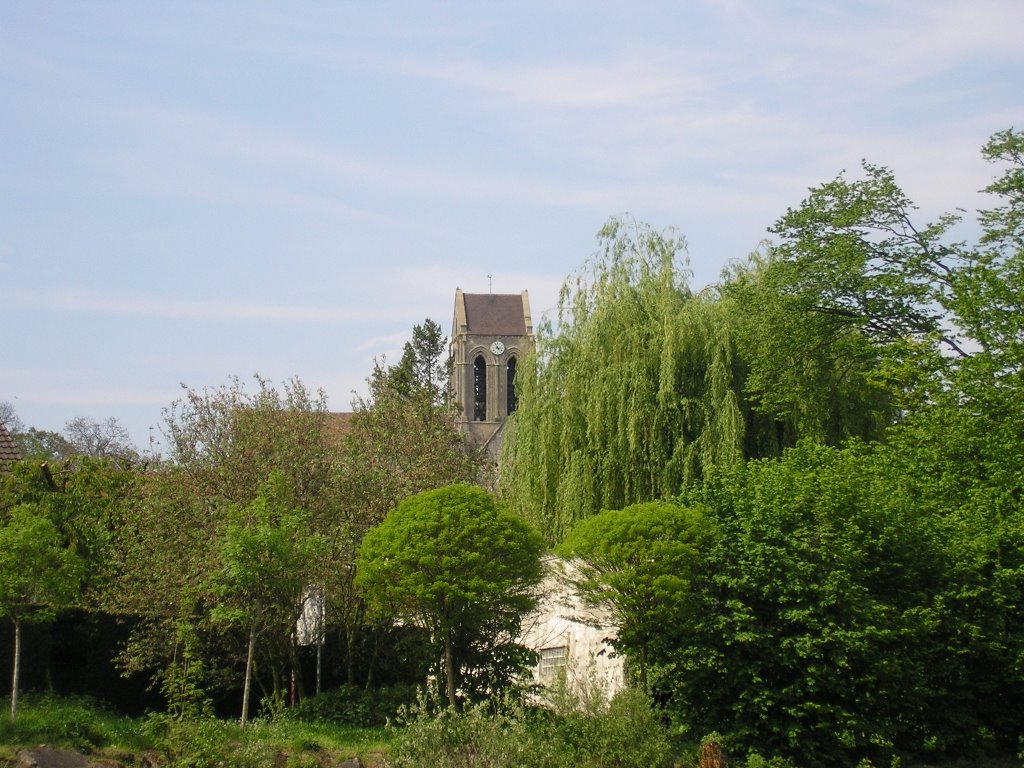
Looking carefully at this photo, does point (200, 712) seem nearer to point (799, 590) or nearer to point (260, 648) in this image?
point (260, 648)

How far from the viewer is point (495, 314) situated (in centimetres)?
8219

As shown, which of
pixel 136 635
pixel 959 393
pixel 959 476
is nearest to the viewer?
pixel 136 635

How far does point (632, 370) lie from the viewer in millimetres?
20844

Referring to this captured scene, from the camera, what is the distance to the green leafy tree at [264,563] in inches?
563

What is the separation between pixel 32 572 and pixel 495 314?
68311 millimetres

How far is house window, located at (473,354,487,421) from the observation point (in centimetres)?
8100

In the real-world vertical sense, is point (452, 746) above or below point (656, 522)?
below

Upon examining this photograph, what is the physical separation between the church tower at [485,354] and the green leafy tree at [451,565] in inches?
2525

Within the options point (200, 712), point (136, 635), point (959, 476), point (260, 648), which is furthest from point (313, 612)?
point (959, 476)

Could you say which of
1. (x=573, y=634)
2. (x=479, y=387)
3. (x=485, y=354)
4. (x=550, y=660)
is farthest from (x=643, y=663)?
(x=479, y=387)

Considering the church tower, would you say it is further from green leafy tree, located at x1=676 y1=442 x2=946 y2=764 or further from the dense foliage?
green leafy tree, located at x1=676 y1=442 x2=946 y2=764

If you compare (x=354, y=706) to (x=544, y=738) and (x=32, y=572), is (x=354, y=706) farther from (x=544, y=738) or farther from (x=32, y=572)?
(x=32, y=572)

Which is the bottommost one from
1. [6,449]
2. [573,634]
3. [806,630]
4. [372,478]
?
[573,634]

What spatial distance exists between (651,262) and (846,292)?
4.63 metres
